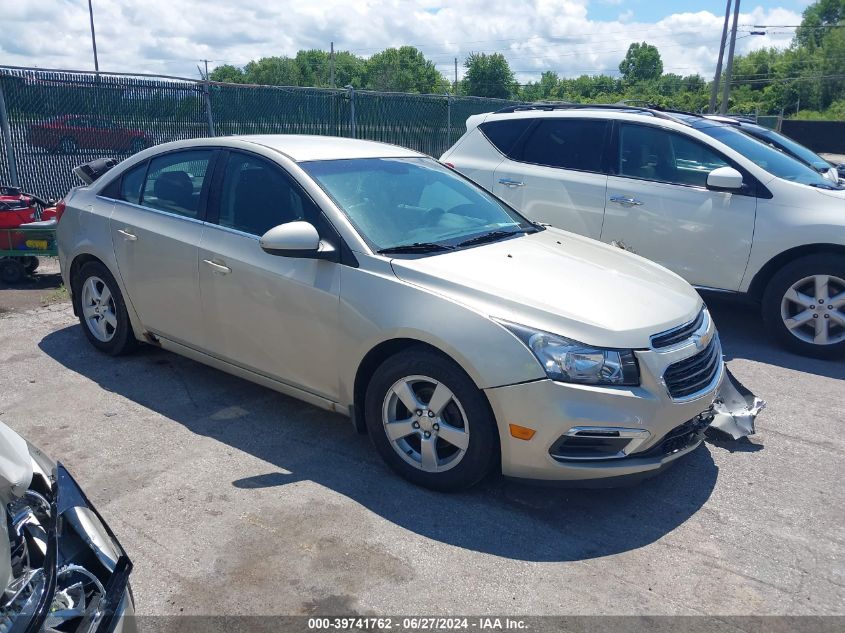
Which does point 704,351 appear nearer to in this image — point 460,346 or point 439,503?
point 460,346

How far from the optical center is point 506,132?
293 inches

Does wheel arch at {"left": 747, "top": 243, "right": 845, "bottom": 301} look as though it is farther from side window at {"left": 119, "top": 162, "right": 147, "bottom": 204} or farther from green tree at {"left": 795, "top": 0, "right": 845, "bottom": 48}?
green tree at {"left": 795, "top": 0, "right": 845, "bottom": 48}

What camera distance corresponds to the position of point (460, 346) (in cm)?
342

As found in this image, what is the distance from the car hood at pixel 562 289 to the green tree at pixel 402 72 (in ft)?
264

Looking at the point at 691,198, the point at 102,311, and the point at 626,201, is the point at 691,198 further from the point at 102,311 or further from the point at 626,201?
the point at 102,311

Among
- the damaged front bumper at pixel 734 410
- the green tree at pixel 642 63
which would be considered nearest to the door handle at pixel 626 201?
the damaged front bumper at pixel 734 410

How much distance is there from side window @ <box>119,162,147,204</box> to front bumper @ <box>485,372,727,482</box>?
3.13 m

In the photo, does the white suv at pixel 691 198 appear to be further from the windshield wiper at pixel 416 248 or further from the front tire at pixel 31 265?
the front tire at pixel 31 265

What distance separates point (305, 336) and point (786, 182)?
4355 millimetres

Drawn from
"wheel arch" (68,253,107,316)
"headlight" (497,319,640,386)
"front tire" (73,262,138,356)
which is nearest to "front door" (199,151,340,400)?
"front tire" (73,262,138,356)

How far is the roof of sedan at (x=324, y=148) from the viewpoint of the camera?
4438mm

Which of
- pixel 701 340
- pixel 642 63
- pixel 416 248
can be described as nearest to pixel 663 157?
pixel 701 340

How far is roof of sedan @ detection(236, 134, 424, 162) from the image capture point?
4438 mm

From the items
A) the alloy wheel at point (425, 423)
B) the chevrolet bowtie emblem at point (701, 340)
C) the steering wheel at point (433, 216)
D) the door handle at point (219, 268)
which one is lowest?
the alloy wheel at point (425, 423)
